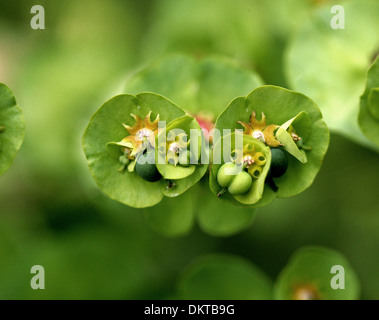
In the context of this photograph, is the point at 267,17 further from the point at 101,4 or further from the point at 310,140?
the point at 310,140

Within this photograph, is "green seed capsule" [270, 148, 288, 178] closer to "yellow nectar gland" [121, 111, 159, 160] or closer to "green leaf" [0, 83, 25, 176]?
"yellow nectar gland" [121, 111, 159, 160]

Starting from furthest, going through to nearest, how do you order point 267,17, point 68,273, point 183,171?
1. point 267,17
2. point 68,273
3. point 183,171

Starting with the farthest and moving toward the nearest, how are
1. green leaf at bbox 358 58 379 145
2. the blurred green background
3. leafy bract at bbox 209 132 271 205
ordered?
the blurred green background → green leaf at bbox 358 58 379 145 → leafy bract at bbox 209 132 271 205

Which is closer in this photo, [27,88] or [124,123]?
[124,123]

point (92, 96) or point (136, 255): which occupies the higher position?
point (92, 96)

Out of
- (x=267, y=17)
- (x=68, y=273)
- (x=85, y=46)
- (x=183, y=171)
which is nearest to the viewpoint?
(x=183, y=171)

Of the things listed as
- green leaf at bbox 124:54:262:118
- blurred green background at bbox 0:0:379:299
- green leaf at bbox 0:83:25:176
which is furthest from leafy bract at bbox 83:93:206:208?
blurred green background at bbox 0:0:379:299

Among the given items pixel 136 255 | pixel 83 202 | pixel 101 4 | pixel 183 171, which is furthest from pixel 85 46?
pixel 183 171

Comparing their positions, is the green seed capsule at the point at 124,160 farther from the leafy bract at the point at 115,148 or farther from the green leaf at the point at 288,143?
the green leaf at the point at 288,143
